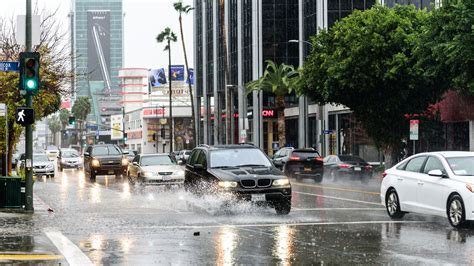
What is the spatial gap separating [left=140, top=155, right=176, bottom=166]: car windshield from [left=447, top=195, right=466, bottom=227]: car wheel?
1891cm

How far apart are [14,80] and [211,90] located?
207 feet

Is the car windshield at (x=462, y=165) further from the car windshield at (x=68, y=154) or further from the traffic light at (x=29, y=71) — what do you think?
the car windshield at (x=68, y=154)

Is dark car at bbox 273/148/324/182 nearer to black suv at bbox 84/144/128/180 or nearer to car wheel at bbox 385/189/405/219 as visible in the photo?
black suv at bbox 84/144/128/180

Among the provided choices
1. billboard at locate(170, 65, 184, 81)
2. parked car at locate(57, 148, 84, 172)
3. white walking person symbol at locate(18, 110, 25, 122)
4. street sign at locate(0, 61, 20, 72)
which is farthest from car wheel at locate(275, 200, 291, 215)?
billboard at locate(170, 65, 184, 81)

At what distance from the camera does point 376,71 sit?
1532 inches

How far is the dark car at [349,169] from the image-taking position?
3950 centimetres

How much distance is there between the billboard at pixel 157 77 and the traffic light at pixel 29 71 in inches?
6505

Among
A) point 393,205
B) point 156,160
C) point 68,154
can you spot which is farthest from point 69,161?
point 393,205

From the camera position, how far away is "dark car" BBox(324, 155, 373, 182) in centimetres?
3950

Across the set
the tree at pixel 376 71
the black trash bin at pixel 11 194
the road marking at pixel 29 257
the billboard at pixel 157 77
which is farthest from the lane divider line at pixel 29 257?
the billboard at pixel 157 77

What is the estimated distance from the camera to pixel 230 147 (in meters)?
21.1

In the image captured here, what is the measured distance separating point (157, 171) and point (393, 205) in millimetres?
15110

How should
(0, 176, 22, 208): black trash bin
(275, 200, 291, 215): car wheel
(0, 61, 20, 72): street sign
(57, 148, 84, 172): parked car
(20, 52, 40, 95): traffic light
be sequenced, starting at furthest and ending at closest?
(57, 148, 84, 172): parked car → (0, 176, 22, 208): black trash bin → (0, 61, 20, 72): street sign → (20, 52, 40, 95): traffic light → (275, 200, 291, 215): car wheel

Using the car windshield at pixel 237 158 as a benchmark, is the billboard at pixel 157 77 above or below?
above
